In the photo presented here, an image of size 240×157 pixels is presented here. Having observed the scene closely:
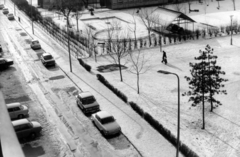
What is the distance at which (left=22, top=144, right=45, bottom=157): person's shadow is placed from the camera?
21.9 meters

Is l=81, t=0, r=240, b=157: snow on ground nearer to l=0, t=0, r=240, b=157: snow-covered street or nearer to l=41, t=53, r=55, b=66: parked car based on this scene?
l=0, t=0, r=240, b=157: snow-covered street

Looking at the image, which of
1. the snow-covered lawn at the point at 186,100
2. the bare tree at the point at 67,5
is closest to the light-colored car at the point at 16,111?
the snow-covered lawn at the point at 186,100

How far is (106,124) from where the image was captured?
24156 millimetres

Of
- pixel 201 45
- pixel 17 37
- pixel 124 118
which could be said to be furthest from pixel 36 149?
pixel 17 37

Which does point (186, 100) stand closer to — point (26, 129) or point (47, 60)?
point (26, 129)

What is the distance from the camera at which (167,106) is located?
28219 mm

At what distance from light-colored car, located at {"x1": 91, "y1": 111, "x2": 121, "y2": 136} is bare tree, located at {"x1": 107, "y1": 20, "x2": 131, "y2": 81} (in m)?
9.85

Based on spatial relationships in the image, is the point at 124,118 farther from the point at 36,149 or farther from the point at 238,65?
the point at 238,65

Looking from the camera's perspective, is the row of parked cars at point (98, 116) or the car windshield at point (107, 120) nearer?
the row of parked cars at point (98, 116)

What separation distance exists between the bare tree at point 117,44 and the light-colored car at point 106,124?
32.3ft

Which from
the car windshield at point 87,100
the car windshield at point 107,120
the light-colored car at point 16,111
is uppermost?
the car windshield at point 87,100

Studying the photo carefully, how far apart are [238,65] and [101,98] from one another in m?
17.2

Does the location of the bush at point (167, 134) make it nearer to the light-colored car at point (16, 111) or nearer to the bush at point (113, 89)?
the bush at point (113, 89)

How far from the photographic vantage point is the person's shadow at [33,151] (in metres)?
21.9
